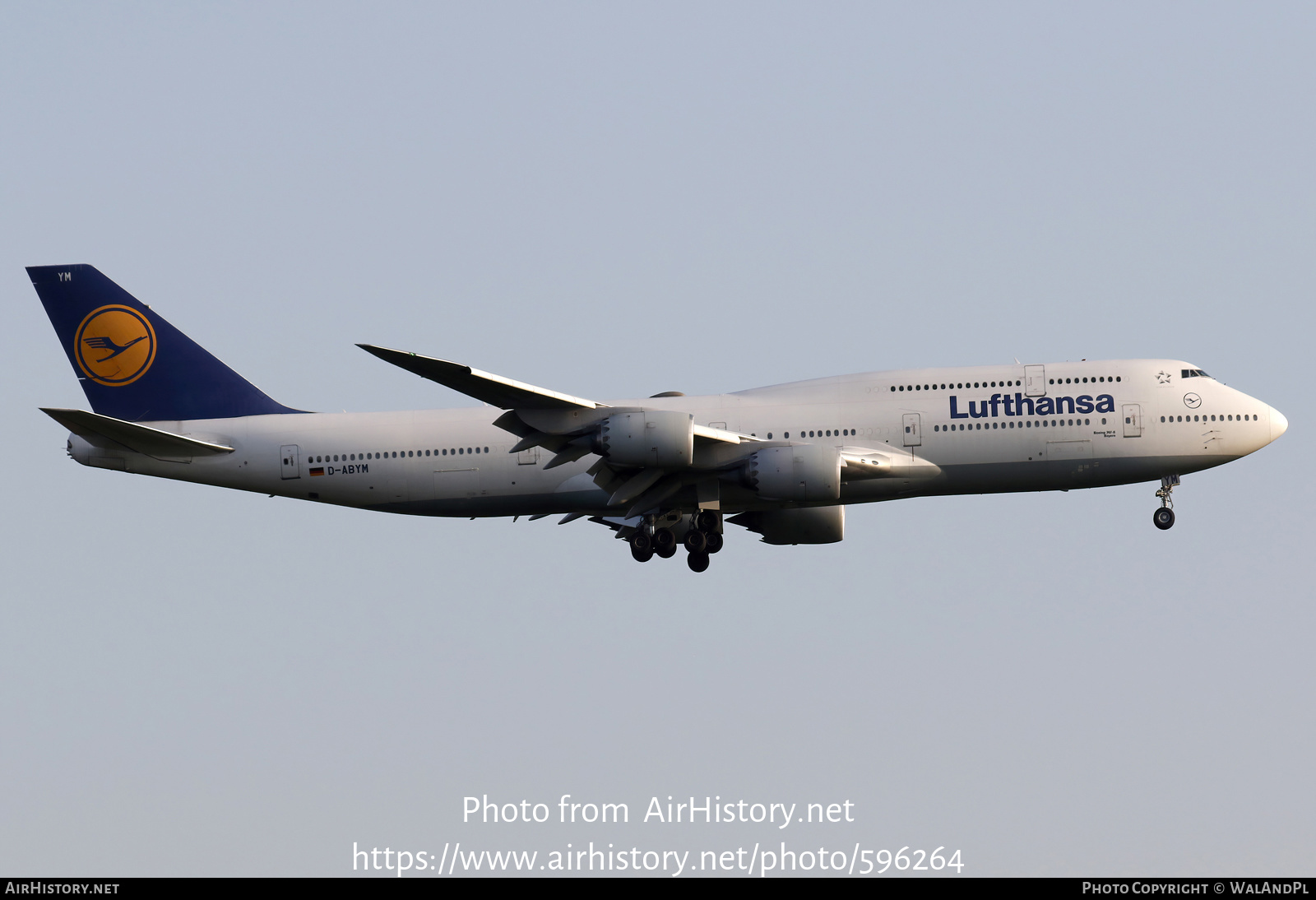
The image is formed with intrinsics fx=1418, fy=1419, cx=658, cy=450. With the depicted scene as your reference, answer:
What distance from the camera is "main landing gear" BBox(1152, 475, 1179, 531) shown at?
1396 inches

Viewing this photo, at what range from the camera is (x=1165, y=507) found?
117 feet

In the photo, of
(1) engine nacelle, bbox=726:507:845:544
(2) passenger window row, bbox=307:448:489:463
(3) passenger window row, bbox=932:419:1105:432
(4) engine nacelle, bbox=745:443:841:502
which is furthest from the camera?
(1) engine nacelle, bbox=726:507:845:544

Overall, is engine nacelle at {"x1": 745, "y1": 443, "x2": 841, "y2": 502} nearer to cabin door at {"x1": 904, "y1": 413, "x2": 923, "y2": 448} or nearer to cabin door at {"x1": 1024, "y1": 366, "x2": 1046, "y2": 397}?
cabin door at {"x1": 904, "y1": 413, "x2": 923, "y2": 448}

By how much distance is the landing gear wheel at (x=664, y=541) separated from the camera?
35.8 metres

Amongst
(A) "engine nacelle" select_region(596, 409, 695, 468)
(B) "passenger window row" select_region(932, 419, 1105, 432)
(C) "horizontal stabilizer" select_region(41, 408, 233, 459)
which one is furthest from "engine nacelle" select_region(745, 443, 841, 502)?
(C) "horizontal stabilizer" select_region(41, 408, 233, 459)

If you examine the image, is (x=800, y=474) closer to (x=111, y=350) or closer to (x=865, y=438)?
(x=865, y=438)

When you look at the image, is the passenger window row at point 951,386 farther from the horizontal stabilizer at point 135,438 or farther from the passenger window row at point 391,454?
the horizontal stabilizer at point 135,438

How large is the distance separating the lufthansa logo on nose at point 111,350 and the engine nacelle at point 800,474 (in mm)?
17430

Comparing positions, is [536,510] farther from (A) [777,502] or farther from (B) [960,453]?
(B) [960,453]

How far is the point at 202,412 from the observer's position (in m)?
38.2

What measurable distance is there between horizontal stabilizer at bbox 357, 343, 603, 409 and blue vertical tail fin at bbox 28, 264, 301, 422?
9.34 metres

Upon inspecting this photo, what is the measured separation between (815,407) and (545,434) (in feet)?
24.9

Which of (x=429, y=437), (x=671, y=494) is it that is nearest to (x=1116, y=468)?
(x=671, y=494)

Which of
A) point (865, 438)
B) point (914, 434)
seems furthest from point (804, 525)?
point (914, 434)
